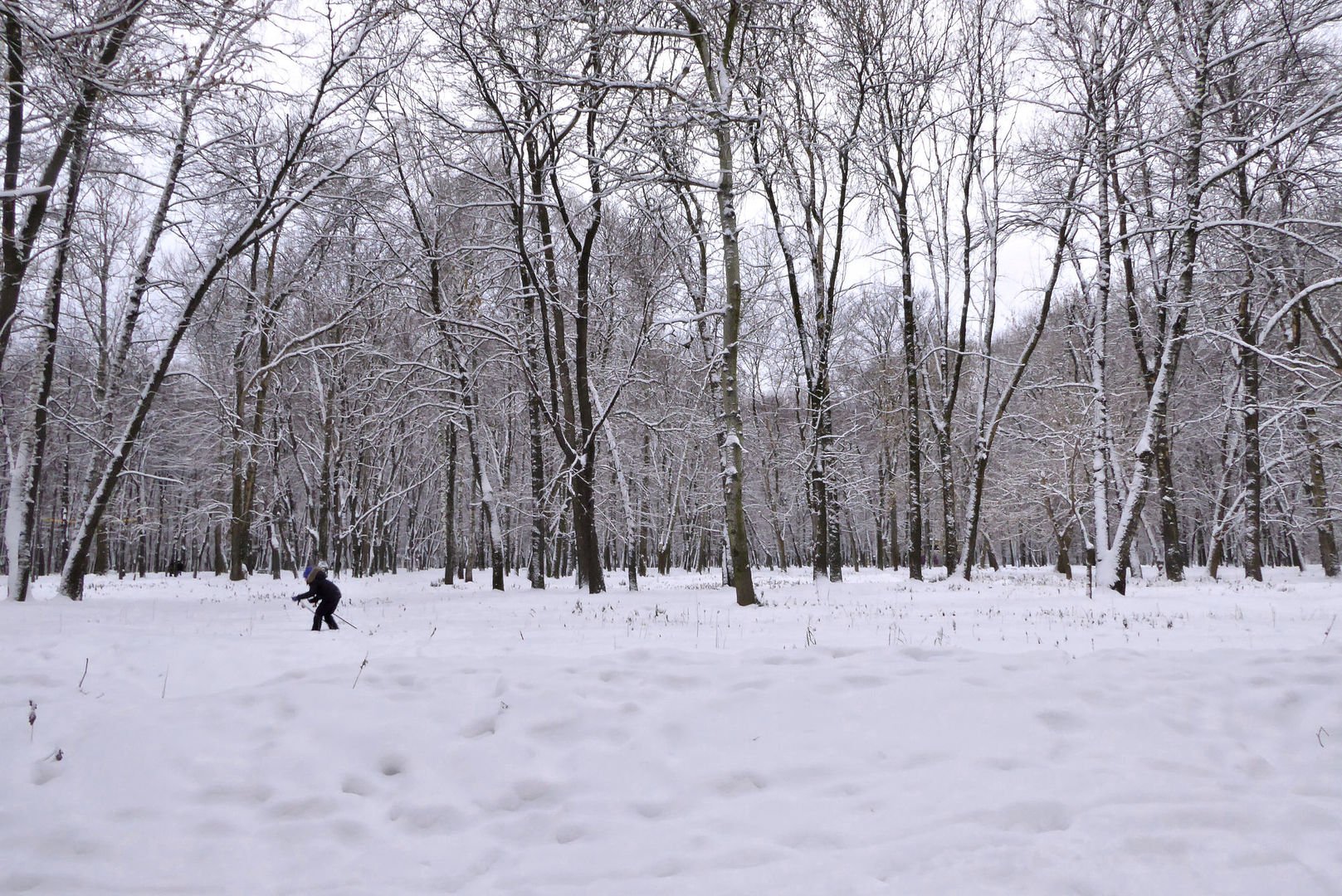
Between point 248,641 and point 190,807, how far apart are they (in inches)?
186

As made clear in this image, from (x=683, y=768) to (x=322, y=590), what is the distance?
6.71m

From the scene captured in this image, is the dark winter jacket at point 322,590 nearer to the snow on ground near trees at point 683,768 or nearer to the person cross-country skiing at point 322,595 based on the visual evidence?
the person cross-country skiing at point 322,595

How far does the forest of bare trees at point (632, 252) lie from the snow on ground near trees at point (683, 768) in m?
4.45

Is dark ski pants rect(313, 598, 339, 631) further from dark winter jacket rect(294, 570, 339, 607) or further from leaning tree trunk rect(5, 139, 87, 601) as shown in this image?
leaning tree trunk rect(5, 139, 87, 601)

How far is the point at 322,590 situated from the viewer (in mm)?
8977

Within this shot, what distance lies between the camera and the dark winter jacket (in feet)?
29.2

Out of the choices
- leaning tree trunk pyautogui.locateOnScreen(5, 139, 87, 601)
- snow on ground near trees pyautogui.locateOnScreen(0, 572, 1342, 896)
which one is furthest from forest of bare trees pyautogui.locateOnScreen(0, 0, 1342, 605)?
snow on ground near trees pyautogui.locateOnScreen(0, 572, 1342, 896)

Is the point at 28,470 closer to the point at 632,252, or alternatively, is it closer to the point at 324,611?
the point at 324,611

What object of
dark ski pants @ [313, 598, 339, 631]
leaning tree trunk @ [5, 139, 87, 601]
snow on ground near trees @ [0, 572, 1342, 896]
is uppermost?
leaning tree trunk @ [5, 139, 87, 601]

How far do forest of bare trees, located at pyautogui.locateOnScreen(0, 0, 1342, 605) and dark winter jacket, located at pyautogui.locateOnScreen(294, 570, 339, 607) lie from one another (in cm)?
480

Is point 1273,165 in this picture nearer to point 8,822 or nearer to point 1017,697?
point 1017,697

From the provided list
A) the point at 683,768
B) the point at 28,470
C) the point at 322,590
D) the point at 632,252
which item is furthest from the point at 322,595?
the point at 632,252

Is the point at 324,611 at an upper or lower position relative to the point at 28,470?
lower

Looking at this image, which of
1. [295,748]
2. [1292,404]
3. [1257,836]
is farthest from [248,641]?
[1292,404]
